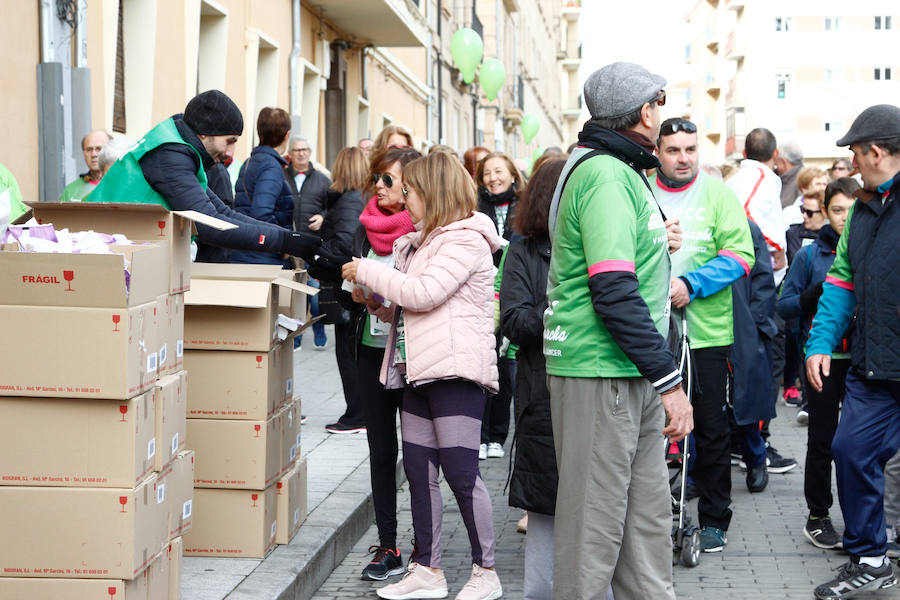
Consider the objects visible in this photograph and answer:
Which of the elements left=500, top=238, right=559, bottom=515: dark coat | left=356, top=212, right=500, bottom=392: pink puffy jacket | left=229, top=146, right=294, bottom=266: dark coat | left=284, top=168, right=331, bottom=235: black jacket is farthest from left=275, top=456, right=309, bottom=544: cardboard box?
left=284, top=168, right=331, bottom=235: black jacket

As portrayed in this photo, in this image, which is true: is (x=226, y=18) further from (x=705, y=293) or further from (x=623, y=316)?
(x=623, y=316)

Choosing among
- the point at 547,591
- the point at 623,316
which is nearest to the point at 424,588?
the point at 547,591

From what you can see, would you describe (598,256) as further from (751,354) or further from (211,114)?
(751,354)

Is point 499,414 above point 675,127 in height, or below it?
below

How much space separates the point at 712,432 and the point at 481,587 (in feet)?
4.89

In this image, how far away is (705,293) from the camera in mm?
5961

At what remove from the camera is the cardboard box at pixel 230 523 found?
17.9 feet

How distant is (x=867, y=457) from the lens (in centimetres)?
544

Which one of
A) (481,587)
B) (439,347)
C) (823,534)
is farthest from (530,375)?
(823,534)

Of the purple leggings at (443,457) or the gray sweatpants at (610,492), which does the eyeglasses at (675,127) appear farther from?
the gray sweatpants at (610,492)

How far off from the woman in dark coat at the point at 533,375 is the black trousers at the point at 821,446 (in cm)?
172

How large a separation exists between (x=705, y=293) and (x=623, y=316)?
2.15m

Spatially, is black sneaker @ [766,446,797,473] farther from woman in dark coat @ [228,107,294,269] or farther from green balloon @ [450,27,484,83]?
green balloon @ [450,27,484,83]

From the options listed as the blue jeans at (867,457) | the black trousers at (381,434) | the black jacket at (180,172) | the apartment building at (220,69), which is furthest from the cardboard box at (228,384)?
the apartment building at (220,69)
